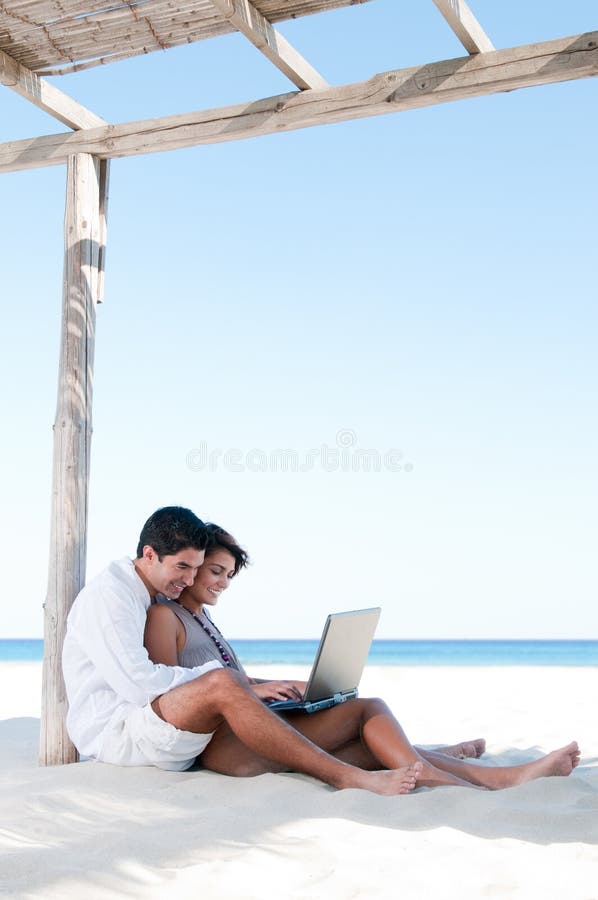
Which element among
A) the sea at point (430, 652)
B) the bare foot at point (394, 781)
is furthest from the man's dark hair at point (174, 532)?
the sea at point (430, 652)

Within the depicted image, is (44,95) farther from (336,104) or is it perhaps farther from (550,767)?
(550,767)

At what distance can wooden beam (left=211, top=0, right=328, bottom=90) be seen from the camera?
3.72 m

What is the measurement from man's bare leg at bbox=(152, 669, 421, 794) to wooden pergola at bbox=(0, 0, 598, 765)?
998 mm

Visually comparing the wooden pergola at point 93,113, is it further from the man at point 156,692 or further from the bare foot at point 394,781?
the bare foot at point 394,781

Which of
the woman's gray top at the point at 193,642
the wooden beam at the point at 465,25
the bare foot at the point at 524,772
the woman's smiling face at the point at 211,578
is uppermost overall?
the wooden beam at the point at 465,25

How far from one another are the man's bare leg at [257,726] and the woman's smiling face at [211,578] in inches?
24.2

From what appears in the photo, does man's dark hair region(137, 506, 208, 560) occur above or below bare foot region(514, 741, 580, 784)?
above

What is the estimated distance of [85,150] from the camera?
449cm

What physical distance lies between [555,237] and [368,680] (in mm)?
18813

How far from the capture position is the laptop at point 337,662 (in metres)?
3.56

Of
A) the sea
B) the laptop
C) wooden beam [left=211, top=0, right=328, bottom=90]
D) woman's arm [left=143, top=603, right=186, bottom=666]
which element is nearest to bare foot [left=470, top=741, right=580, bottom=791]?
the laptop

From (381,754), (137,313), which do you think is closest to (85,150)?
(381,754)

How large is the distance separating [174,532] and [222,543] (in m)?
0.32

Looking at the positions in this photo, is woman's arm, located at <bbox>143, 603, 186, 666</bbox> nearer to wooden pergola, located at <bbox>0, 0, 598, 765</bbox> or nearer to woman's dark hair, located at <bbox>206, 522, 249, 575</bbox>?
woman's dark hair, located at <bbox>206, 522, 249, 575</bbox>
